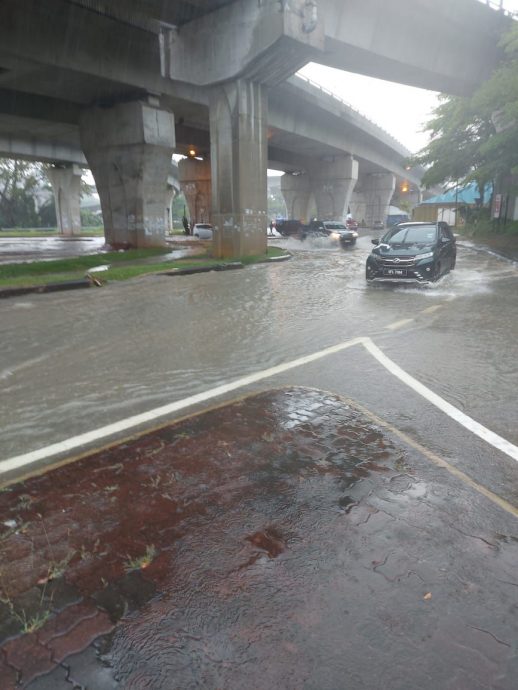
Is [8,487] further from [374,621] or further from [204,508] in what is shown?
[374,621]

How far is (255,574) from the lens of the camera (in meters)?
2.52

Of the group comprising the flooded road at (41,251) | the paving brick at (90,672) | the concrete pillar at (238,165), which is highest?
the concrete pillar at (238,165)

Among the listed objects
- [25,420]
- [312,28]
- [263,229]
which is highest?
[312,28]

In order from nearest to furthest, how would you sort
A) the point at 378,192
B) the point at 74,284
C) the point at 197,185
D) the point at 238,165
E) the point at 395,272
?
the point at 395,272
the point at 74,284
the point at 238,165
the point at 197,185
the point at 378,192

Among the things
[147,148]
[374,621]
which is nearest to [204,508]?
[374,621]

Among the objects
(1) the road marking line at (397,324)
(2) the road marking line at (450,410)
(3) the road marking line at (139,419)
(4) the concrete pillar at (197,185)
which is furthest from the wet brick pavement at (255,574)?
(4) the concrete pillar at (197,185)

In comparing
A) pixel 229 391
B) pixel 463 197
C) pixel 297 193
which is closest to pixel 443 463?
pixel 229 391

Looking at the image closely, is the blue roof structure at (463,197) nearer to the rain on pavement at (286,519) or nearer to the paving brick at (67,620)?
the rain on pavement at (286,519)

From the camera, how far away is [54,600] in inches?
93.0

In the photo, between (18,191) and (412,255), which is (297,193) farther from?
(412,255)

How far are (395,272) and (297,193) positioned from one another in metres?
49.1

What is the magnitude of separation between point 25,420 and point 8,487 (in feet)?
4.82

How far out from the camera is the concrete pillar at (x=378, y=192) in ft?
223

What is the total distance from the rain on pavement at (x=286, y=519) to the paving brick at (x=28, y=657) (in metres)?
0.02
